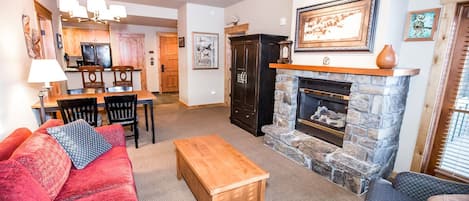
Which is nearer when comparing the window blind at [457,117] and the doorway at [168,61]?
the window blind at [457,117]

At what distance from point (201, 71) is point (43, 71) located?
3673 mm

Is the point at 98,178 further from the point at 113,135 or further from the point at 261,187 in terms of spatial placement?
the point at 261,187

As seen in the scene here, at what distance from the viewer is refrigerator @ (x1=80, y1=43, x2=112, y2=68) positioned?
7395 mm

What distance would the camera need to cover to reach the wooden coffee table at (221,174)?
5.50ft

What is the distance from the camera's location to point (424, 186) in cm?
163

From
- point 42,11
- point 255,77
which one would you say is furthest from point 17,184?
point 42,11

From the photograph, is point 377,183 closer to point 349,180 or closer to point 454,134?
point 349,180

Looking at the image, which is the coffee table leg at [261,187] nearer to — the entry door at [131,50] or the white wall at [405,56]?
the white wall at [405,56]

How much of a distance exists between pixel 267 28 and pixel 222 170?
3345 mm

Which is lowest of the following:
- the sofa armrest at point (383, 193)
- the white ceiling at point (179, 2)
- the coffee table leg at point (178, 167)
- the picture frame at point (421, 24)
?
the coffee table leg at point (178, 167)

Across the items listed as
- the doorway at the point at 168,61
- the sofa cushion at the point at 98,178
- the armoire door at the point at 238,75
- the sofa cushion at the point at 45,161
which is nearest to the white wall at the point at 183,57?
→ the armoire door at the point at 238,75

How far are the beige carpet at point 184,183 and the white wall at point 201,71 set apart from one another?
1.39 meters

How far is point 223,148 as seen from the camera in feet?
7.52

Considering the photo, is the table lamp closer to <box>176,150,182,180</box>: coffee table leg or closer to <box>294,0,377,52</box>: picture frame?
<box>176,150,182,180</box>: coffee table leg
